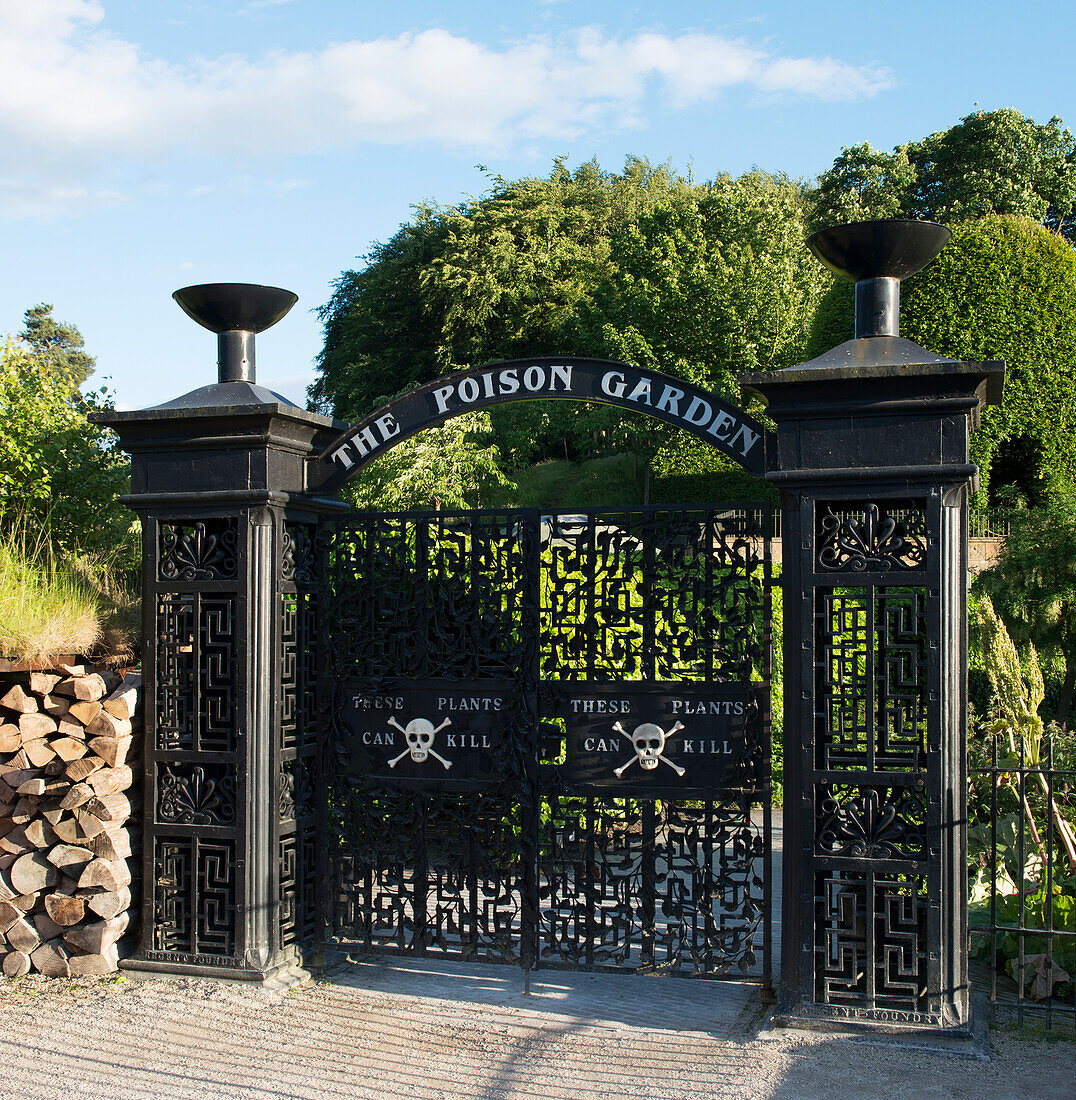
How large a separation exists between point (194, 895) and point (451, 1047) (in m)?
1.66

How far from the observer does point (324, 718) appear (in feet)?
18.4

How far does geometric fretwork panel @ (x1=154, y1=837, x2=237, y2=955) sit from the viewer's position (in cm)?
534

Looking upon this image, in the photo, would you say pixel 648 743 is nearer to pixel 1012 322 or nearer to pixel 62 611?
pixel 62 611

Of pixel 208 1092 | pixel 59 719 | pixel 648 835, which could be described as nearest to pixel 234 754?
pixel 59 719

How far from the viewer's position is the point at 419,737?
5.44 meters

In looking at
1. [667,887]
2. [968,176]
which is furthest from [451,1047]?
[968,176]

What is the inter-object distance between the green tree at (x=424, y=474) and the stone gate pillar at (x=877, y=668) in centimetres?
1134

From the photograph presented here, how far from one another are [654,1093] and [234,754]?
2.67m

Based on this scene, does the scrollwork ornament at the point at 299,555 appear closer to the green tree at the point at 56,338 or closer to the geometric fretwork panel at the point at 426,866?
the geometric fretwork panel at the point at 426,866

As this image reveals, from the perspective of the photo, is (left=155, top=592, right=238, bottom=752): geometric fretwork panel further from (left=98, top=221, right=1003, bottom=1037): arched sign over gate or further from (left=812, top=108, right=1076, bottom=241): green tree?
(left=812, top=108, right=1076, bottom=241): green tree

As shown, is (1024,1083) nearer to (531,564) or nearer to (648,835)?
(648,835)

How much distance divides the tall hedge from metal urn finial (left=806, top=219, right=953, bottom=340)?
12.8m

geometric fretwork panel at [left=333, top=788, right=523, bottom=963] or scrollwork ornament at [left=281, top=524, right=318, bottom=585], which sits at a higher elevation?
scrollwork ornament at [left=281, top=524, right=318, bottom=585]

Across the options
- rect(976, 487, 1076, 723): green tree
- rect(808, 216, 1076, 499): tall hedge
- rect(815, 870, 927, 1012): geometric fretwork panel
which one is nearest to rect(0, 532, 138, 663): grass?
rect(815, 870, 927, 1012): geometric fretwork panel
